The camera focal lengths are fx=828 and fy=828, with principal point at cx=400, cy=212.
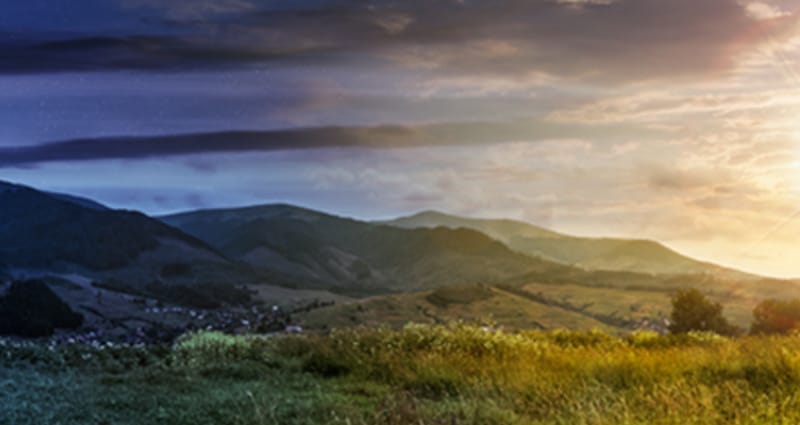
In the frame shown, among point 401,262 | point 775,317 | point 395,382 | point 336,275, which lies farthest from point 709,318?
point 401,262

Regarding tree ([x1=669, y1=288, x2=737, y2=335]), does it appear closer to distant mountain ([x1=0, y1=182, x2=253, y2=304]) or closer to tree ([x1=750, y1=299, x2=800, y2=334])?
tree ([x1=750, y1=299, x2=800, y2=334])

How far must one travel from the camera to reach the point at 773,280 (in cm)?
9956

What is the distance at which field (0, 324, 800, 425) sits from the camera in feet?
31.9

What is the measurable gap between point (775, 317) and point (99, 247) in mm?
119055

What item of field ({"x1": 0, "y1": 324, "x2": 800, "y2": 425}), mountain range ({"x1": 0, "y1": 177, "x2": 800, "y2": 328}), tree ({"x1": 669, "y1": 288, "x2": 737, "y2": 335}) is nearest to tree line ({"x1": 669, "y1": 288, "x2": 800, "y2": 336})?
tree ({"x1": 669, "y1": 288, "x2": 737, "y2": 335})

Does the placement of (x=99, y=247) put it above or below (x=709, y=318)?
below

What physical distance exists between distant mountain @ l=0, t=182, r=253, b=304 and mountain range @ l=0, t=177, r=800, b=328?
1.10 ft

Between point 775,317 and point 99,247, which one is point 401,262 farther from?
point 775,317

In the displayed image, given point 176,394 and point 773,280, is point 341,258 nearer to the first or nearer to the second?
point 773,280

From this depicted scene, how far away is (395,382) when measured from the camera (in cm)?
1293

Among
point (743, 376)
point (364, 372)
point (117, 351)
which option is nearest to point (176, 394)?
point (364, 372)

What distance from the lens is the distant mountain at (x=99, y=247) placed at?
415ft

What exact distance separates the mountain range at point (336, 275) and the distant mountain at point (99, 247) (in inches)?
13.2

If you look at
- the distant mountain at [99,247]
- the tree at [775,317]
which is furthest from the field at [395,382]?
the distant mountain at [99,247]
